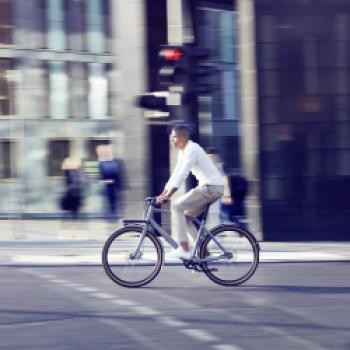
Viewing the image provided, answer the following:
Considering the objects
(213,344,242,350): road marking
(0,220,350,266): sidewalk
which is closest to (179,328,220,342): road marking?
(213,344,242,350): road marking

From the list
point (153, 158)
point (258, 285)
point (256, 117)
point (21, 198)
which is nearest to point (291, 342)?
point (258, 285)

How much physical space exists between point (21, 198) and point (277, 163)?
1012cm

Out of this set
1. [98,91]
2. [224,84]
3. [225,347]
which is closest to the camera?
[225,347]

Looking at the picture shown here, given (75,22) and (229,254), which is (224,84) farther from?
(229,254)

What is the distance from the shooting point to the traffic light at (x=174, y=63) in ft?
39.9

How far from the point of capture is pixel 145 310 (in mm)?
8414

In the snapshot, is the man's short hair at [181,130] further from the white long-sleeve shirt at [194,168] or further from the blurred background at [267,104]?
the blurred background at [267,104]

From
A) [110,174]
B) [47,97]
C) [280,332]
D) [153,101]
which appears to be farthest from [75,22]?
[280,332]

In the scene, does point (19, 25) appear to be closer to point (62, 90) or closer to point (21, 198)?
point (62, 90)

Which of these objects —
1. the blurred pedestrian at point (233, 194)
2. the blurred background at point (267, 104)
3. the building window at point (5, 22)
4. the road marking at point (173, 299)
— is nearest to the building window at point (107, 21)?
the building window at point (5, 22)

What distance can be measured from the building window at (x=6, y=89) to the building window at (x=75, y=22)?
5.37 feet

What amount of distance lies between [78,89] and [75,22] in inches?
67.0

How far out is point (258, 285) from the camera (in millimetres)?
10125

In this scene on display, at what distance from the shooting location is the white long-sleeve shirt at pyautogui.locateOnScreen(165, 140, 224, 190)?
1004cm
